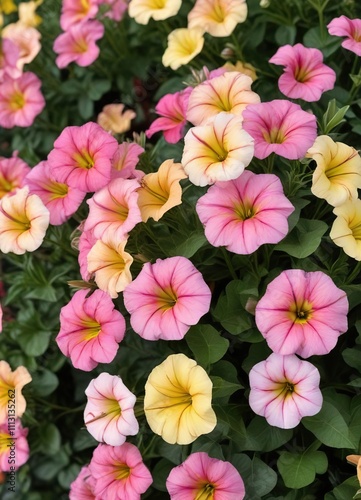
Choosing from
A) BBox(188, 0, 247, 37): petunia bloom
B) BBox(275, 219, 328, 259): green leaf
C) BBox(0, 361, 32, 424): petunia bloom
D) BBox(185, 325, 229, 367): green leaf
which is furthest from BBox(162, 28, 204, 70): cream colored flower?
BBox(0, 361, 32, 424): petunia bloom

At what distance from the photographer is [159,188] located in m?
0.98

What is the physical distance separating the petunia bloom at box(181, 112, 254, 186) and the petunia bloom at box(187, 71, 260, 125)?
0.08 metres

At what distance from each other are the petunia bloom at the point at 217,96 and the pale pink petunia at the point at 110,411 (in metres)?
0.45

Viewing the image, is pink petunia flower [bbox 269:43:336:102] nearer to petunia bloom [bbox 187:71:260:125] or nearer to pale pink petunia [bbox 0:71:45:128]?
petunia bloom [bbox 187:71:260:125]

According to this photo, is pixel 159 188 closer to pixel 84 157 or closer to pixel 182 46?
pixel 84 157

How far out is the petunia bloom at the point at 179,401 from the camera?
85cm

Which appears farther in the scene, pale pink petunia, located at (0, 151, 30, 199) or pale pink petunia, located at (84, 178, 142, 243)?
pale pink petunia, located at (0, 151, 30, 199)

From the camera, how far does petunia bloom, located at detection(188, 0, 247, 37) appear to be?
1187mm

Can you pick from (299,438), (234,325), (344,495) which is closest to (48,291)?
(234,325)

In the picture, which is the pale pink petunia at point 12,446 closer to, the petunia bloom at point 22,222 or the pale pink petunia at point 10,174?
the petunia bloom at point 22,222

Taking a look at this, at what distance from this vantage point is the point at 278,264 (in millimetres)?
1017

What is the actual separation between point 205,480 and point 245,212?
15.6 inches

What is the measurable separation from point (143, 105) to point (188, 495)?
107 cm

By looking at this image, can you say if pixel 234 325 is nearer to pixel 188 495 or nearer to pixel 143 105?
pixel 188 495
